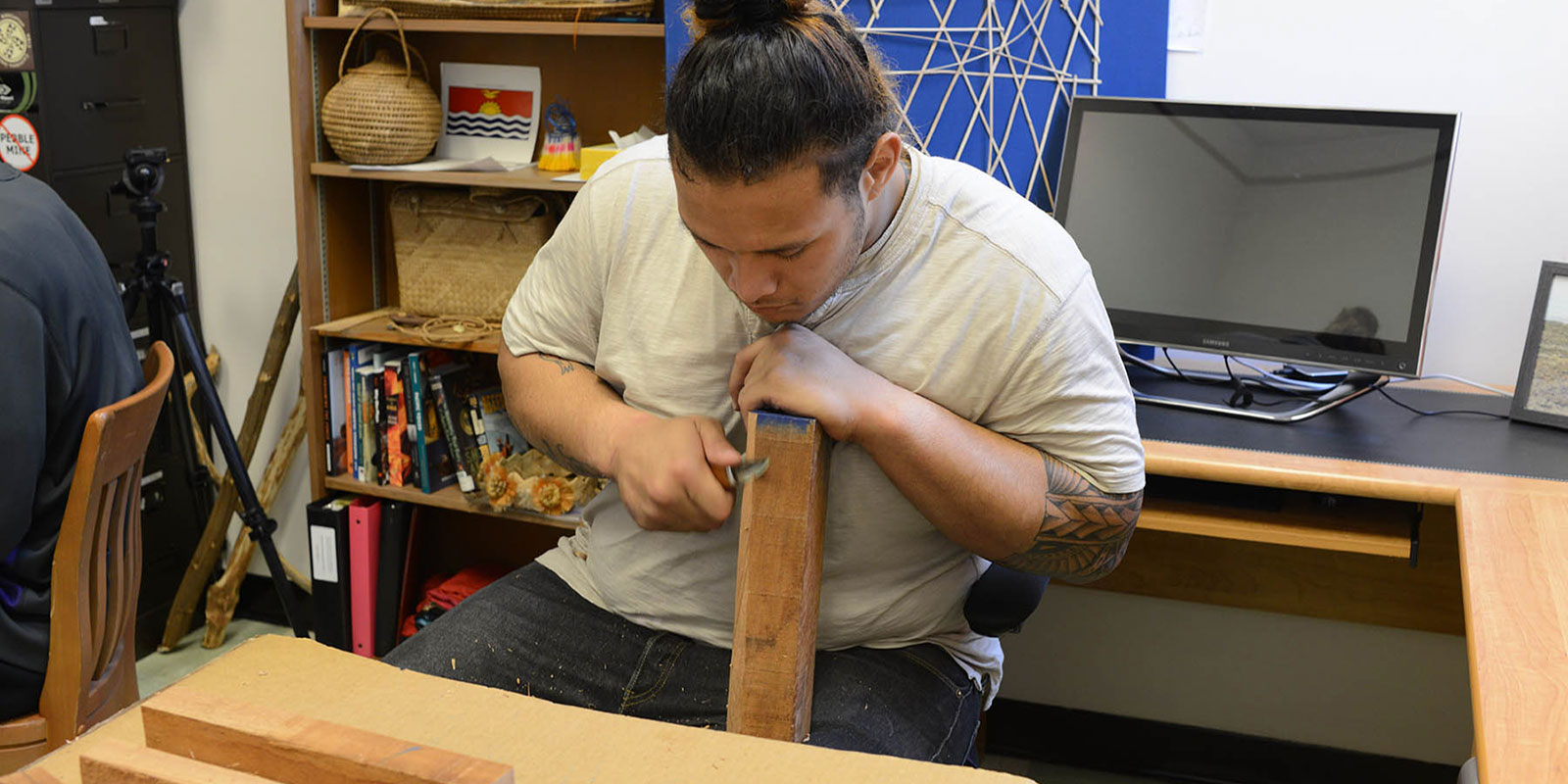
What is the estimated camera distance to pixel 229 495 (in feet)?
8.99

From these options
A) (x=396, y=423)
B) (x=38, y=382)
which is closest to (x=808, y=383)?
(x=38, y=382)

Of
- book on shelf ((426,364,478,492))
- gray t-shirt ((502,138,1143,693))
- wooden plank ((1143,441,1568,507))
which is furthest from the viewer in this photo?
book on shelf ((426,364,478,492))

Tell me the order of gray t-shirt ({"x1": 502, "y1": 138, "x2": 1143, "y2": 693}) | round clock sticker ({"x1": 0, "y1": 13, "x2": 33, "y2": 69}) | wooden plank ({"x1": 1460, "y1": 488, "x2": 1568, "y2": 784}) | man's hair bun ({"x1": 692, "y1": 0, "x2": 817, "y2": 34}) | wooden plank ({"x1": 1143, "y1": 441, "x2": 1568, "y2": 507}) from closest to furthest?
wooden plank ({"x1": 1460, "y1": 488, "x2": 1568, "y2": 784}), man's hair bun ({"x1": 692, "y1": 0, "x2": 817, "y2": 34}), gray t-shirt ({"x1": 502, "y1": 138, "x2": 1143, "y2": 693}), wooden plank ({"x1": 1143, "y1": 441, "x2": 1568, "y2": 507}), round clock sticker ({"x1": 0, "y1": 13, "x2": 33, "y2": 69})

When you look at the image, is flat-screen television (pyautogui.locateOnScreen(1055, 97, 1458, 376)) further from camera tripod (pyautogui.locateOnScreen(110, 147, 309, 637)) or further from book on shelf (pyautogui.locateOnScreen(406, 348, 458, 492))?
camera tripod (pyautogui.locateOnScreen(110, 147, 309, 637))

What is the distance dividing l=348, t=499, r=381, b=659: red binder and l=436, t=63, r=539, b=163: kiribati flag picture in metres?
0.76

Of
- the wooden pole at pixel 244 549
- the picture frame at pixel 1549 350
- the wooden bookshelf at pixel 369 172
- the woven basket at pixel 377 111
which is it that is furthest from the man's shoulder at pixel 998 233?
the wooden pole at pixel 244 549

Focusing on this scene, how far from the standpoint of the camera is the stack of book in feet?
8.30

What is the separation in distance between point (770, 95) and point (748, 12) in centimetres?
10

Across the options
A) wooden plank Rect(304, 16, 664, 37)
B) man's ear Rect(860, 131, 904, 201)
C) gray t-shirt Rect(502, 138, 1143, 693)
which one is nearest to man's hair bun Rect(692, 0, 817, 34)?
man's ear Rect(860, 131, 904, 201)

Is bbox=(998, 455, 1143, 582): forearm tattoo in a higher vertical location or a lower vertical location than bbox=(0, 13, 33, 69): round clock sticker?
lower

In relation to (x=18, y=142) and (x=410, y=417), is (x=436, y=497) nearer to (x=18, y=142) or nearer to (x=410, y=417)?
(x=410, y=417)

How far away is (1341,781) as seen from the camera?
237 cm

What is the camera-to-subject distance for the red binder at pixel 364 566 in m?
2.59

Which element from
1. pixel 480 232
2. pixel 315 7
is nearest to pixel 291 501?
pixel 480 232
